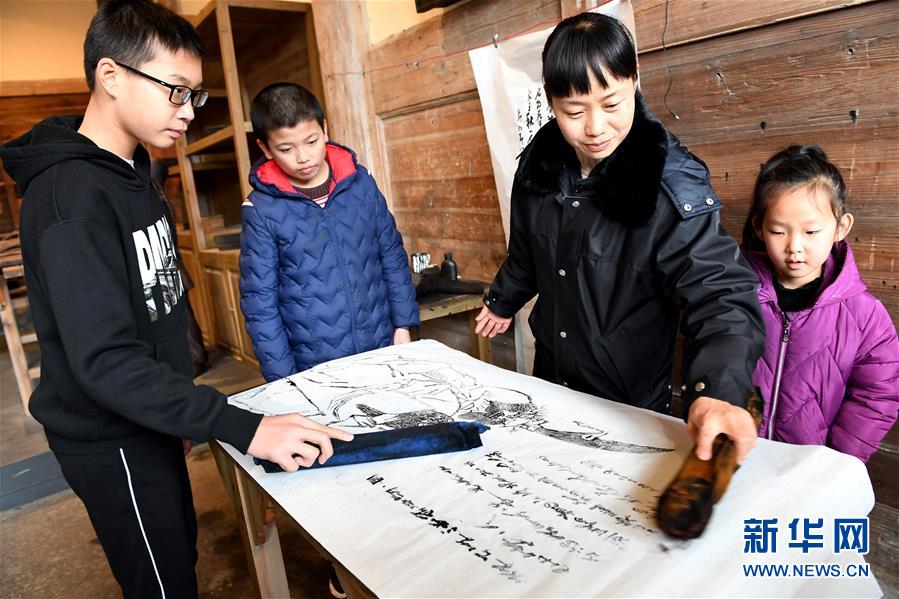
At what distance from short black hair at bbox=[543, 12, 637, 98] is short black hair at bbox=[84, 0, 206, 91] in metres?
0.72

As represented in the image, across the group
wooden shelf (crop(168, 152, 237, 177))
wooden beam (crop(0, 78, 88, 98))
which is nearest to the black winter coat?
wooden shelf (crop(168, 152, 237, 177))

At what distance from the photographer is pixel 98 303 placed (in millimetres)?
979

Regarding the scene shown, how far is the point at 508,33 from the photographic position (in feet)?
7.39

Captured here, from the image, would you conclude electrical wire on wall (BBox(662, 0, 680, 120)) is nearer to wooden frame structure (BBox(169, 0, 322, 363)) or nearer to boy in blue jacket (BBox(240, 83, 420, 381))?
boy in blue jacket (BBox(240, 83, 420, 381))

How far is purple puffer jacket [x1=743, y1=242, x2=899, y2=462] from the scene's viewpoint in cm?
135

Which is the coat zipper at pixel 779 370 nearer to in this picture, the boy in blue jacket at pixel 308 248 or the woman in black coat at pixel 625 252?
the woman in black coat at pixel 625 252

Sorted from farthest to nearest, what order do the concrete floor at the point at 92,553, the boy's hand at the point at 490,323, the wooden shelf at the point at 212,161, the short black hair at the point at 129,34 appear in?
the wooden shelf at the point at 212,161 < the concrete floor at the point at 92,553 < the boy's hand at the point at 490,323 < the short black hair at the point at 129,34

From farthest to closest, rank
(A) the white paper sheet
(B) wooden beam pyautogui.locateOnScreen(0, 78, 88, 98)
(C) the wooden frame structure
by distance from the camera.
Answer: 1. (B) wooden beam pyautogui.locateOnScreen(0, 78, 88, 98)
2. (C) the wooden frame structure
3. (A) the white paper sheet

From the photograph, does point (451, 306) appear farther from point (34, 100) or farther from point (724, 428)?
point (34, 100)

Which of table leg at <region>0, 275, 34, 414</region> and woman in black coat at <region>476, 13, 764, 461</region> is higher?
woman in black coat at <region>476, 13, 764, 461</region>

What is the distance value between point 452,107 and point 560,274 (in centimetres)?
159

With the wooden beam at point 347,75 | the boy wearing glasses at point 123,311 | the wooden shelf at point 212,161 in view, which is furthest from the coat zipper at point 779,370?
the wooden shelf at point 212,161

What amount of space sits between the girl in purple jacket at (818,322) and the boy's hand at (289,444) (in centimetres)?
106

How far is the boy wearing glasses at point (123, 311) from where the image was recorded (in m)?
0.98
